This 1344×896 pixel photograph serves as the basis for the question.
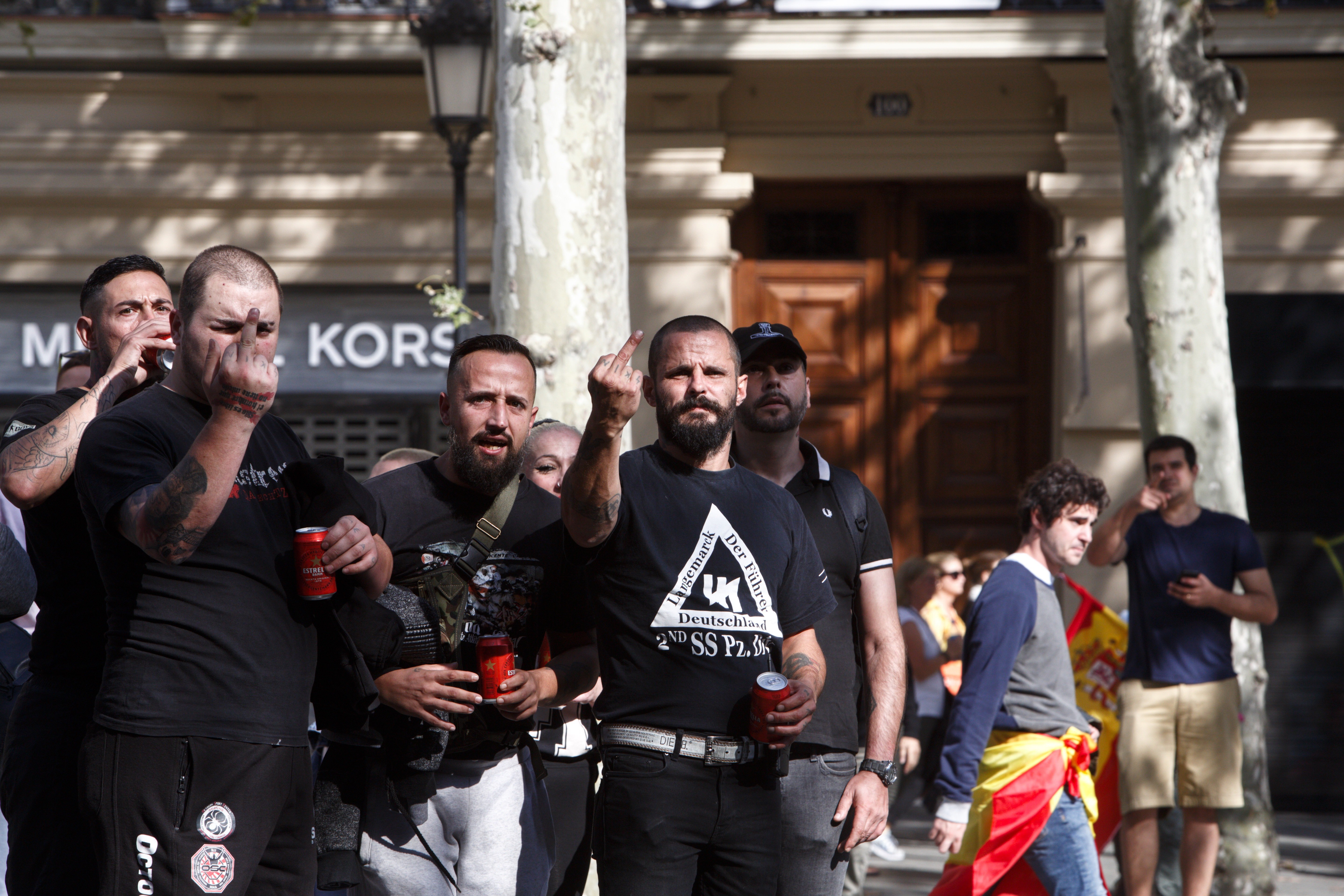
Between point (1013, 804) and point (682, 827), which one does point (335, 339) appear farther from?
point (682, 827)

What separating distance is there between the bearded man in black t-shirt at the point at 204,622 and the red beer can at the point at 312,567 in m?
0.03

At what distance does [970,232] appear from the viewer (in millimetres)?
10797

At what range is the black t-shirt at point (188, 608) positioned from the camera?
2.84 metres

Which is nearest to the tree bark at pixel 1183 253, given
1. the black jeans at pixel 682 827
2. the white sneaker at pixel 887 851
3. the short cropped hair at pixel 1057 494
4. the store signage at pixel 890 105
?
the white sneaker at pixel 887 851

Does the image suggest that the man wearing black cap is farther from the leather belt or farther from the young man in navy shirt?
the young man in navy shirt

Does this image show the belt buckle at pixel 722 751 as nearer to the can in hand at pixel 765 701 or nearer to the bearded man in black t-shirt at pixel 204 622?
the can in hand at pixel 765 701

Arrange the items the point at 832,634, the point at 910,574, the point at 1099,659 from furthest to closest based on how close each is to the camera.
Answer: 1. the point at 910,574
2. the point at 1099,659
3. the point at 832,634

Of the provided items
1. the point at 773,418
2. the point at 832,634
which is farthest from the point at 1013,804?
the point at 773,418

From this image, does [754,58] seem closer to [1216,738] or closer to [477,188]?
[477,188]

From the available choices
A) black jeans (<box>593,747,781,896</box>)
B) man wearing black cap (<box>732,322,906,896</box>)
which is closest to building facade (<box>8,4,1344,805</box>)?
man wearing black cap (<box>732,322,906,896</box>)

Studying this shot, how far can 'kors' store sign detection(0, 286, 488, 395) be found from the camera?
10.4m

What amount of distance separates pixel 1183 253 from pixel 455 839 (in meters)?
5.53

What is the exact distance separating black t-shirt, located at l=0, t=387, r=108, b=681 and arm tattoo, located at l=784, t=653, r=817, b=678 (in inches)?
66.2

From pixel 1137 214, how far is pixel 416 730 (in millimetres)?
5620
